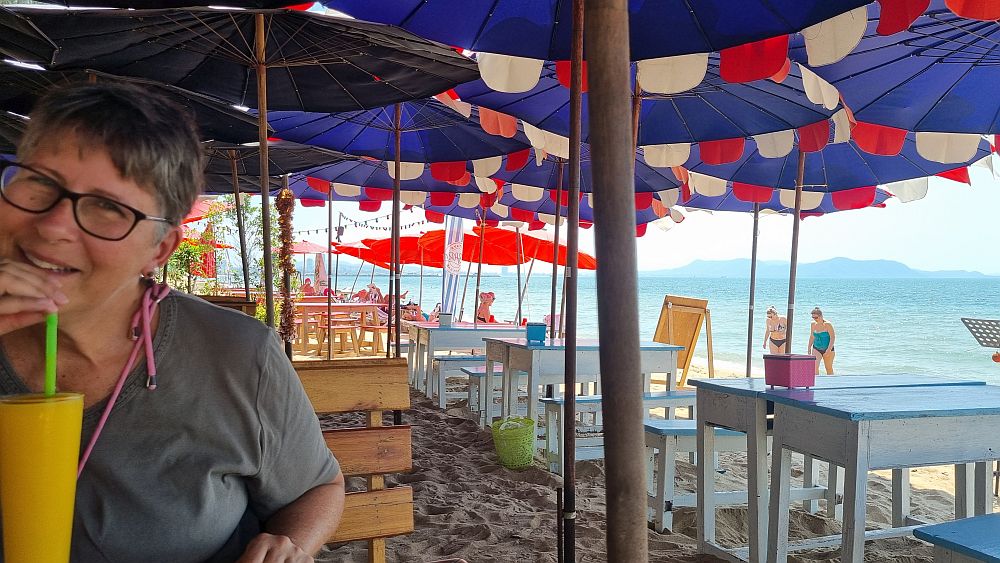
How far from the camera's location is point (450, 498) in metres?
3.96

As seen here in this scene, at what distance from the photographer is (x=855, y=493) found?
240cm

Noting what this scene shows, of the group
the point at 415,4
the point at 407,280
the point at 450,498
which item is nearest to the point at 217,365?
the point at 415,4

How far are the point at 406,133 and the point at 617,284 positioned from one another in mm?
6008

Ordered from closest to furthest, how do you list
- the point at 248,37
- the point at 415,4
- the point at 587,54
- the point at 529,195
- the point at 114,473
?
the point at 587,54 → the point at 114,473 → the point at 415,4 → the point at 248,37 → the point at 529,195

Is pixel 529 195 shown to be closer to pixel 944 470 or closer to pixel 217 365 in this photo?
pixel 944 470

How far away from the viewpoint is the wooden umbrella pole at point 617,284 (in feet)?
2.09

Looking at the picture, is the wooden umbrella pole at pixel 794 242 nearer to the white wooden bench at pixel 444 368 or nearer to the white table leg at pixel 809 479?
the white table leg at pixel 809 479

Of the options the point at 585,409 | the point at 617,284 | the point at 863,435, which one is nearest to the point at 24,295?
the point at 617,284

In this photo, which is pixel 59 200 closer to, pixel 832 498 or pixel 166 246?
pixel 166 246

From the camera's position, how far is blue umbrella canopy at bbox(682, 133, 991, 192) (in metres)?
5.94

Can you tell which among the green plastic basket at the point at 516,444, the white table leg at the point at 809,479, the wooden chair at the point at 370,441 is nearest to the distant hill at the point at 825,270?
the white table leg at the point at 809,479

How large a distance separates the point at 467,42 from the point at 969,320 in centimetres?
329

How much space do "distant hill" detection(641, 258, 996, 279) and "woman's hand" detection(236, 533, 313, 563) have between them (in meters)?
79.4

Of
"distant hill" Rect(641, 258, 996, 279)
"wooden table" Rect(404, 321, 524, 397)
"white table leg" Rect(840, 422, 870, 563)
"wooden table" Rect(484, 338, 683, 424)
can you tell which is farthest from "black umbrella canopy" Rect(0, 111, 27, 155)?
"distant hill" Rect(641, 258, 996, 279)
